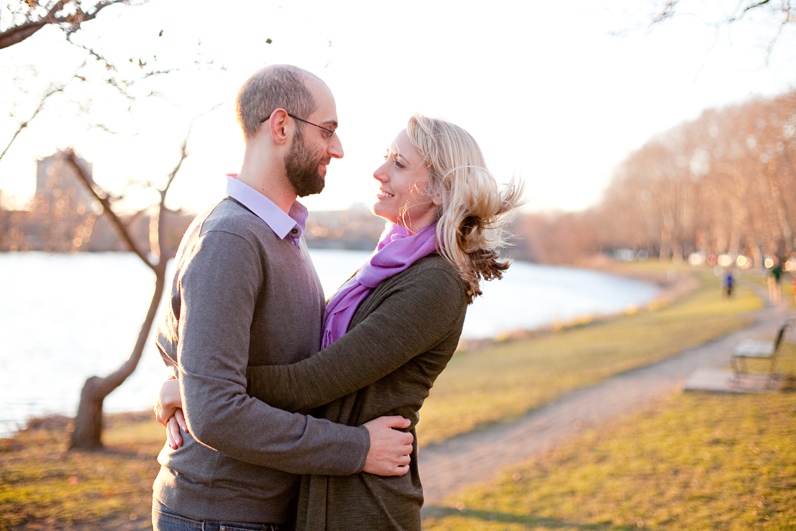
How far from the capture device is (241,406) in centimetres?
165

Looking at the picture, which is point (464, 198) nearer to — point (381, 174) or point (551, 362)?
point (381, 174)

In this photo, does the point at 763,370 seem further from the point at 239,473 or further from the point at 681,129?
the point at 681,129

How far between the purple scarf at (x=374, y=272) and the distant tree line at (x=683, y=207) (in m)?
22.4

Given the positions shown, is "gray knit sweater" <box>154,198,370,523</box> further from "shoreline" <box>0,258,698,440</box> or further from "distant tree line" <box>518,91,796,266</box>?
"distant tree line" <box>518,91,796,266</box>

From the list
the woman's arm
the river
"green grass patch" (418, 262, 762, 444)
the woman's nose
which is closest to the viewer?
the woman's arm

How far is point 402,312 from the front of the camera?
1.86 m

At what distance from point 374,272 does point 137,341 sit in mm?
6805

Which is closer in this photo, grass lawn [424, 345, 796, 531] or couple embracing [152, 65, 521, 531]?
couple embracing [152, 65, 521, 531]

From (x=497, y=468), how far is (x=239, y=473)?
6402mm

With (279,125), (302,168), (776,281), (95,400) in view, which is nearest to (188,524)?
(302,168)

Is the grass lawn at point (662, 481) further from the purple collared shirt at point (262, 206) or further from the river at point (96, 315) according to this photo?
the purple collared shirt at point (262, 206)

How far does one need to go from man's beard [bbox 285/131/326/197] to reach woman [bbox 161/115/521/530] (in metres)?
0.28

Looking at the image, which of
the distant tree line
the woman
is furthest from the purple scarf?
the distant tree line

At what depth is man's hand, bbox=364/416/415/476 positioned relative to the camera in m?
1.88
